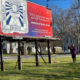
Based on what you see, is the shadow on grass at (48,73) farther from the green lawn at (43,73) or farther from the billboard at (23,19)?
the billboard at (23,19)

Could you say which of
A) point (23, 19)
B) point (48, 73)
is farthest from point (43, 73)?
point (23, 19)

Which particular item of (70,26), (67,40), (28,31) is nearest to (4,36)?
(28,31)

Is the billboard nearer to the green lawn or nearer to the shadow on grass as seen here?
the green lawn

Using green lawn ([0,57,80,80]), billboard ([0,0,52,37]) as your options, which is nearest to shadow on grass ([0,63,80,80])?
green lawn ([0,57,80,80])

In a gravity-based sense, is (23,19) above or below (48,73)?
above

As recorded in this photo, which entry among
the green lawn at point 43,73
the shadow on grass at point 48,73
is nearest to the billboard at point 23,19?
the green lawn at point 43,73

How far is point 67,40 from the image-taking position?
46.2m

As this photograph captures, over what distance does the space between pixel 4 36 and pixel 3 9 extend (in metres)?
1.94

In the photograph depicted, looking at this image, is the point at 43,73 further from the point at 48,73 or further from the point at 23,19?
the point at 23,19

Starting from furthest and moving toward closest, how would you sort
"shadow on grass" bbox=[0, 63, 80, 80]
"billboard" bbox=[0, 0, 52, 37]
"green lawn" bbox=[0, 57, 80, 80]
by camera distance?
"billboard" bbox=[0, 0, 52, 37]
"shadow on grass" bbox=[0, 63, 80, 80]
"green lawn" bbox=[0, 57, 80, 80]

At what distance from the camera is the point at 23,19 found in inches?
559

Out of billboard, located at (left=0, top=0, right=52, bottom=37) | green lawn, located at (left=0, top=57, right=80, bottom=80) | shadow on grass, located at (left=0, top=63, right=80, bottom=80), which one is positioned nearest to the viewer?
green lawn, located at (left=0, top=57, right=80, bottom=80)

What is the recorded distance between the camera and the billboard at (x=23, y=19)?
13.0 meters

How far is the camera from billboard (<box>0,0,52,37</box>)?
42.6 ft
